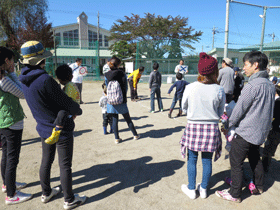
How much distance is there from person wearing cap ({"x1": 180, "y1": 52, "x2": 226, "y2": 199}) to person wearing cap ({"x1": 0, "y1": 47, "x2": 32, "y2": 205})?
6.97ft

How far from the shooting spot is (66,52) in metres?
27.1

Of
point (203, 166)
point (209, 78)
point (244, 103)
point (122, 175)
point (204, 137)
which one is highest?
point (209, 78)

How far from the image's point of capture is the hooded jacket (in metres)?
2.13

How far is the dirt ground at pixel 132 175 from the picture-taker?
2.61m

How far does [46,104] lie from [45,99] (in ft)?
0.21

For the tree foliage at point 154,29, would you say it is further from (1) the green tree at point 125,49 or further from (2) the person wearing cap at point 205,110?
(2) the person wearing cap at point 205,110

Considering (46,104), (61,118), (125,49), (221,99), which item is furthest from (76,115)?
(125,49)

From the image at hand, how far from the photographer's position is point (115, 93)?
4152 mm

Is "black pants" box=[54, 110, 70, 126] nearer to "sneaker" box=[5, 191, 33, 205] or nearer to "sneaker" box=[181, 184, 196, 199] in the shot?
"sneaker" box=[5, 191, 33, 205]

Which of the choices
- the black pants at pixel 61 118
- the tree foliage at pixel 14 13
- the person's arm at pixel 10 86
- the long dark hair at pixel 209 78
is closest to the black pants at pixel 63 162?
the black pants at pixel 61 118

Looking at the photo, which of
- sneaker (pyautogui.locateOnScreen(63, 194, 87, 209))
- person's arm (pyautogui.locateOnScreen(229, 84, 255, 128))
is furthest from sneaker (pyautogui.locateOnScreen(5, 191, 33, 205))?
person's arm (pyautogui.locateOnScreen(229, 84, 255, 128))

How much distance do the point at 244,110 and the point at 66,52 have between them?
28004mm

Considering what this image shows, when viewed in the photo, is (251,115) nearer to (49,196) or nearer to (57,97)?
(57,97)

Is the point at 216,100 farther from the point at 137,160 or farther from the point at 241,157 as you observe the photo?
the point at 137,160
